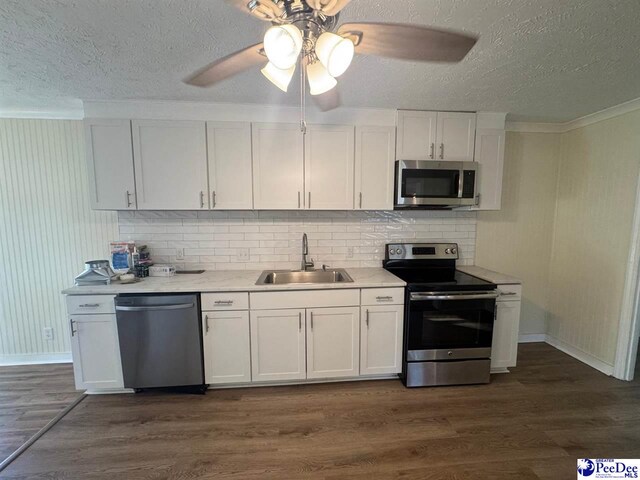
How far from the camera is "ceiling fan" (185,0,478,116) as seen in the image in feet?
2.97

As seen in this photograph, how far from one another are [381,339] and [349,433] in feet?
2.47

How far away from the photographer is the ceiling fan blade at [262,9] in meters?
0.89

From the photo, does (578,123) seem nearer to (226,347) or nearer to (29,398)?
(226,347)

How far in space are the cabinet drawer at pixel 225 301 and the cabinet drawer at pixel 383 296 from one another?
995 mm

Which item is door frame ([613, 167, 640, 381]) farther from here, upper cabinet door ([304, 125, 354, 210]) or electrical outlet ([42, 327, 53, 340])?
electrical outlet ([42, 327, 53, 340])

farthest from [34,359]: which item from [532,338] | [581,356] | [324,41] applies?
[581,356]

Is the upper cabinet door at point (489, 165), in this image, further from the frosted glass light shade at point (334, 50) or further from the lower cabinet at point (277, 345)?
the frosted glass light shade at point (334, 50)

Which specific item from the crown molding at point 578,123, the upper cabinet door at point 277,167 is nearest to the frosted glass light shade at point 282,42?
the upper cabinet door at point 277,167

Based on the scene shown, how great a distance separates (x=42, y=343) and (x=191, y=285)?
1.91 m

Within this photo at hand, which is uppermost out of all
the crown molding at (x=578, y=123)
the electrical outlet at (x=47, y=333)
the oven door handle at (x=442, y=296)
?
the crown molding at (x=578, y=123)

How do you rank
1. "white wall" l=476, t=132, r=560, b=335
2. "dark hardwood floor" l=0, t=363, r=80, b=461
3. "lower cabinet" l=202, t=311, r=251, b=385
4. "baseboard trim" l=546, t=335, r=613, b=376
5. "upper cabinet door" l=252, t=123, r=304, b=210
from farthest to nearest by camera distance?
"white wall" l=476, t=132, r=560, b=335, "baseboard trim" l=546, t=335, r=613, b=376, "upper cabinet door" l=252, t=123, r=304, b=210, "lower cabinet" l=202, t=311, r=251, b=385, "dark hardwood floor" l=0, t=363, r=80, b=461

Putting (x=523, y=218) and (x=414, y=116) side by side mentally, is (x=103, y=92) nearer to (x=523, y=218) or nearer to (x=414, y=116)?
(x=414, y=116)

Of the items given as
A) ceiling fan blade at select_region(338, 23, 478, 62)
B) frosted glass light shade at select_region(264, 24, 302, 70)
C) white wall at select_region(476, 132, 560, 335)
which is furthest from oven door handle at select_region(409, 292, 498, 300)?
frosted glass light shade at select_region(264, 24, 302, 70)

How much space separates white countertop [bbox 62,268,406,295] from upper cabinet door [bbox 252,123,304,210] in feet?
2.30
